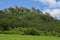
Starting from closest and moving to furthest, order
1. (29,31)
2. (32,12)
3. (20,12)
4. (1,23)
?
(29,31) → (1,23) → (20,12) → (32,12)

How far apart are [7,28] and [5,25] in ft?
7.68

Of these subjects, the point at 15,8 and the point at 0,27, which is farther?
the point at 15,8

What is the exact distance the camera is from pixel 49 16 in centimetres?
9681

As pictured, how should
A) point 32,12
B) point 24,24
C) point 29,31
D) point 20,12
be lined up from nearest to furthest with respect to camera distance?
point 29,31
point 24,24
point 20,12
point 32,12

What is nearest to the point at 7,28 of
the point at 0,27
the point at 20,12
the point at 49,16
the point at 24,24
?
the point at 0,27

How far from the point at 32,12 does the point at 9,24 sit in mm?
40863

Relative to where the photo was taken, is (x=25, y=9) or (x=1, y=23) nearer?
(x=1, y=23)

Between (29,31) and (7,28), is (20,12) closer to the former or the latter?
(7,28)

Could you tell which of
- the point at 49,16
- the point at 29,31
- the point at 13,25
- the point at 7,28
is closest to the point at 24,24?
the point at 13,25

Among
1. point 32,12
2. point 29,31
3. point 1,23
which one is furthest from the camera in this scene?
point 32,12

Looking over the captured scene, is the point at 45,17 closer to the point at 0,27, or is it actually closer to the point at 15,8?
the point at 15,8

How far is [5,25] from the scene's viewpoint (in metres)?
58.3

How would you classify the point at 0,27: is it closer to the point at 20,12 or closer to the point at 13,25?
the point at 13,25

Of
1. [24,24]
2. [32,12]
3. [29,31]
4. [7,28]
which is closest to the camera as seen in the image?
[29,31]
